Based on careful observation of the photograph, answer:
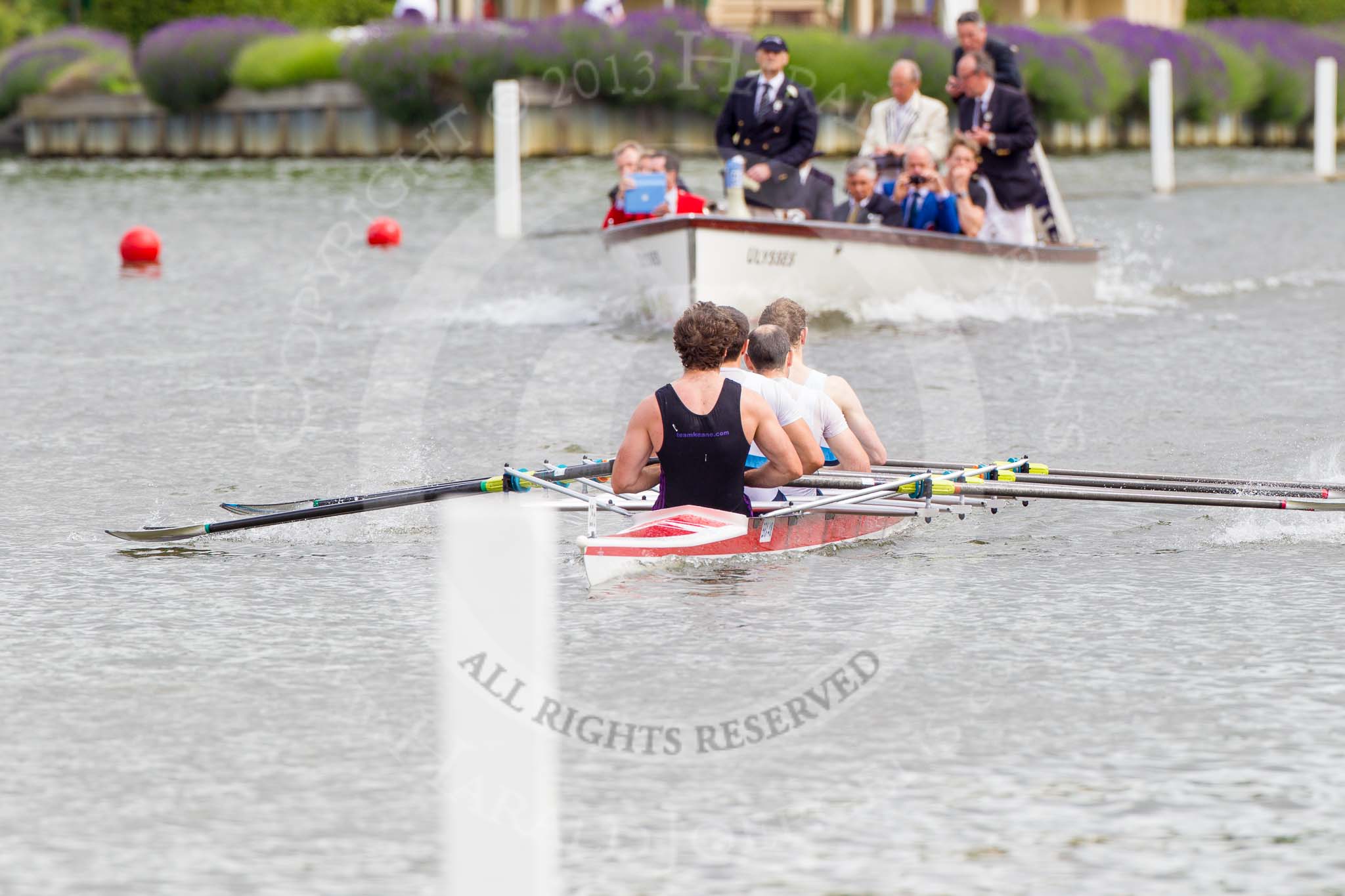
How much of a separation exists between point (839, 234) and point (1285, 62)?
120ft

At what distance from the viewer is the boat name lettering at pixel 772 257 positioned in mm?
17156

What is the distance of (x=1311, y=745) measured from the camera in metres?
6.46

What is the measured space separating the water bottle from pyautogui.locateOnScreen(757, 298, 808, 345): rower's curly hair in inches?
290

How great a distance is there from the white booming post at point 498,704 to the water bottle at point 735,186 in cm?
718

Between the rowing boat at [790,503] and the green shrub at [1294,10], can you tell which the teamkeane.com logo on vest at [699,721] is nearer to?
the rowing boat at [790,503]

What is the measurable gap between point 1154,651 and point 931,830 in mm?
2137

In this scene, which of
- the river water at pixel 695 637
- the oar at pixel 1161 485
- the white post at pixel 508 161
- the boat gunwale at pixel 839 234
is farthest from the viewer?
the white post at pixel 508 161

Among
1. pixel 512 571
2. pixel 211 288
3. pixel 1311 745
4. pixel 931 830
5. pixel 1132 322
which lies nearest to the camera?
pixel 931 830

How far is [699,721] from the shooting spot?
6805 mm

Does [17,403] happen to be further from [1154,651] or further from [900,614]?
[1154,651]

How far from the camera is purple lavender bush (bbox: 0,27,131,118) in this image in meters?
51.4

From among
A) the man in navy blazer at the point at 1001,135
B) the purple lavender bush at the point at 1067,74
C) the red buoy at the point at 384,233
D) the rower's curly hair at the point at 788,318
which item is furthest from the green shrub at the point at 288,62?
the rower's curly hair at the point at 788,318

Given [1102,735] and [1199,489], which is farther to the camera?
[1199,489]

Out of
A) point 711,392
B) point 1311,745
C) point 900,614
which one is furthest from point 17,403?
point 1311,745
